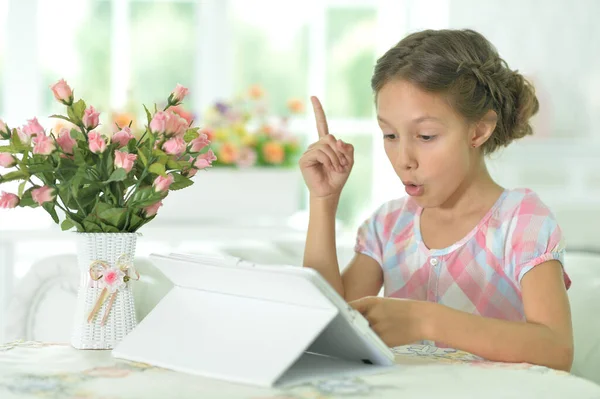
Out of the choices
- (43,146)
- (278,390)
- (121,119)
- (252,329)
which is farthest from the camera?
(121,119)

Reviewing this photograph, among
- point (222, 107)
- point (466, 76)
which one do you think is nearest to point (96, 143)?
point (466, 76)

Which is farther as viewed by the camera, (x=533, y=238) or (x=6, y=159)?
(x=533, y=238)

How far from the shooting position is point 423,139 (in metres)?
1.53

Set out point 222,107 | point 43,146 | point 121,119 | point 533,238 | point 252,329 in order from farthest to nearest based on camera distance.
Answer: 1. point 222,107
2. point 121,119
3. point 533,238
4. point 43,146
5. point 252,329

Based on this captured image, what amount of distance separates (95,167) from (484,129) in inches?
28.1

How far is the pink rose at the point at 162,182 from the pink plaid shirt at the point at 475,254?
0.59m

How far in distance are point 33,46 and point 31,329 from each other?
2.11m

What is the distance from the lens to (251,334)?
1.10 m

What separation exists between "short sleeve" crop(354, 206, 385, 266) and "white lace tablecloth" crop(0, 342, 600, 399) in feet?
2.02

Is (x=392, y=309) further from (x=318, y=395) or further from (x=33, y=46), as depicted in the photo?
(x=33, y=46)

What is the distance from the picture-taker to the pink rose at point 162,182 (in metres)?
1.24

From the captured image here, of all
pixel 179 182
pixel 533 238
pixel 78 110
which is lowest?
pixel 533 238

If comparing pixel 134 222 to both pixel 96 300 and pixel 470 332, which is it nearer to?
pixel 96 300

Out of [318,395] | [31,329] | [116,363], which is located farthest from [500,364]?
[31,329]
